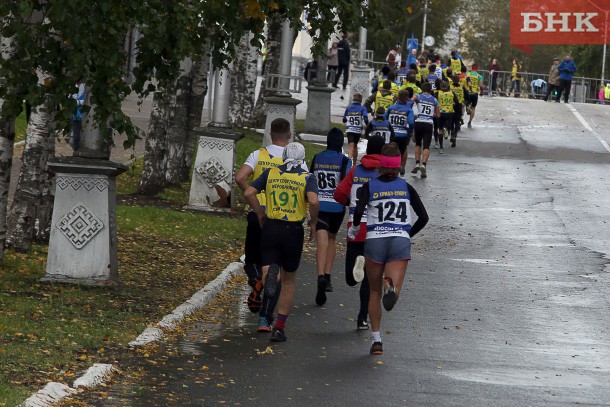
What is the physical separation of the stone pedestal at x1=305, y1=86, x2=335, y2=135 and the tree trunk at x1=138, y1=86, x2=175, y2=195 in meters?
13.1

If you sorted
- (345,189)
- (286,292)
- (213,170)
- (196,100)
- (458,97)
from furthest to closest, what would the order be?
(458,97), (196,100), (213,170), (345,189), (286,292)

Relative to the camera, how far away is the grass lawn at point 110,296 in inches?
383

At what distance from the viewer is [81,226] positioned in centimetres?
Answer: 1334

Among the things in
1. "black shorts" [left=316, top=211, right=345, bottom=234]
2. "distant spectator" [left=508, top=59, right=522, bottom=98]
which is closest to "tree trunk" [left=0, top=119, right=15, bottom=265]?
"black shorts" [left=316, top=211, right=345, bottom=234]

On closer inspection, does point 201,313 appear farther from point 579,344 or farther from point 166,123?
point 166,123

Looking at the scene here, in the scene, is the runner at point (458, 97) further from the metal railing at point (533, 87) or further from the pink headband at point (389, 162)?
the metal railing at point (533, 87)

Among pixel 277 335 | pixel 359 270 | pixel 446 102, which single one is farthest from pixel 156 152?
pixel 446 102

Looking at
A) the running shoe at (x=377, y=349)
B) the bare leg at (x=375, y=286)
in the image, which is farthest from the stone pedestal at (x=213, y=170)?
the running shoe at (x=377, y=349)

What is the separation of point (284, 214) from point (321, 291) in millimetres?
2222

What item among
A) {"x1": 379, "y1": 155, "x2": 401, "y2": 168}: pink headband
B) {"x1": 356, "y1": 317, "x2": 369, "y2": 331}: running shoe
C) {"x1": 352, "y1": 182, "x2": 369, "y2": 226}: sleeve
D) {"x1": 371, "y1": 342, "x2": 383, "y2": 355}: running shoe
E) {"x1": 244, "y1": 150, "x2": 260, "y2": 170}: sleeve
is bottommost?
{"x1": 356, "y1": 317, "x2": 369, "y2": 331}: running shoe

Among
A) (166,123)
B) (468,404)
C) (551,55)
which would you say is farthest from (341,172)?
(551,55)

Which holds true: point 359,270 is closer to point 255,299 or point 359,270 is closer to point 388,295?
point 388,295

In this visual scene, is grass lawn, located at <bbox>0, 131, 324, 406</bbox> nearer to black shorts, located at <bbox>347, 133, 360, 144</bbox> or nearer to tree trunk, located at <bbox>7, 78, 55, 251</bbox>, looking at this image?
tree trunk, located at <bbox>7, 78, 55, 251</bbox>

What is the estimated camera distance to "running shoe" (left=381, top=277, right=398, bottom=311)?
10922mm
